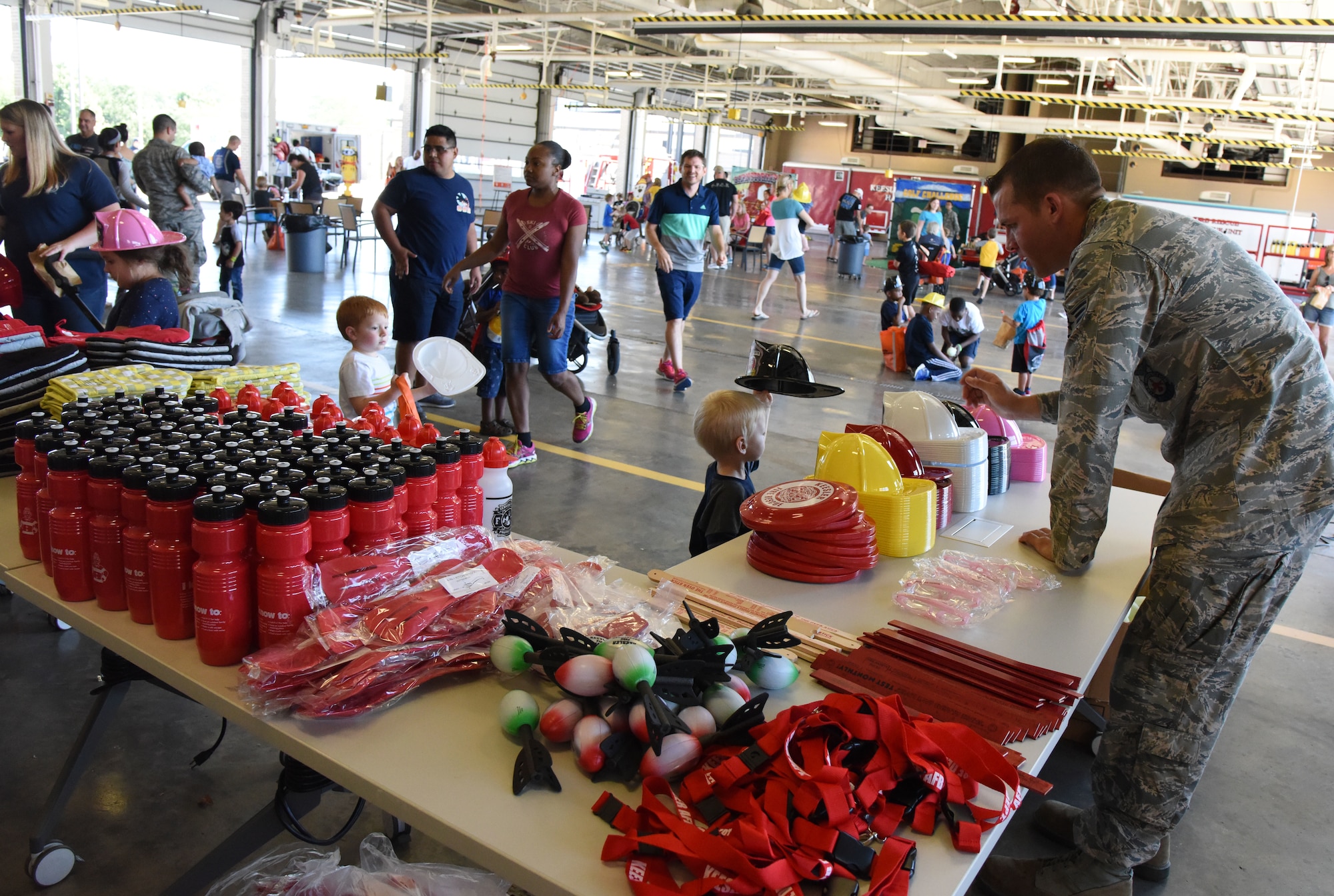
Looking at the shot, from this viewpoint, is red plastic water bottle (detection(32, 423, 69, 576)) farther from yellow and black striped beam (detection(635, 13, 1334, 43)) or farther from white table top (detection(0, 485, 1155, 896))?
yellow and black striped beam (detection(635, 13, 1334, 43))

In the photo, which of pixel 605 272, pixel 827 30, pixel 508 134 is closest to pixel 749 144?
pixel 508 134

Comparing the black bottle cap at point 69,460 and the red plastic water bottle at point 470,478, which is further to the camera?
the red plastic water bottle at point 470,478

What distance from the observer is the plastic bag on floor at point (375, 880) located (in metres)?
1.75

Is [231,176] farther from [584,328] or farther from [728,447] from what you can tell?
[728,447]

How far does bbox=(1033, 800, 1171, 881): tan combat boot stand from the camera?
8.70 feet

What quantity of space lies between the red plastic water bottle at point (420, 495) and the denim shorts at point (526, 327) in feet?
11.9

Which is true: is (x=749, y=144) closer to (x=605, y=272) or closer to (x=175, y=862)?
(x=605, y=272)

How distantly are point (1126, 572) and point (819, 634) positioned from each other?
3.67 ft

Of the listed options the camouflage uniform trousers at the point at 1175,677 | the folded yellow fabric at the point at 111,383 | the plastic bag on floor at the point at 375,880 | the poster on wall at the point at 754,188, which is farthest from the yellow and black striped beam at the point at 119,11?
the camouflage uniform trousers at the point at 1175,677

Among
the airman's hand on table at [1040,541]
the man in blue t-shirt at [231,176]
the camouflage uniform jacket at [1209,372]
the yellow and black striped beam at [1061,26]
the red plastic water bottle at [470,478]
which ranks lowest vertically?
the airman's hand on table at [1040,541]

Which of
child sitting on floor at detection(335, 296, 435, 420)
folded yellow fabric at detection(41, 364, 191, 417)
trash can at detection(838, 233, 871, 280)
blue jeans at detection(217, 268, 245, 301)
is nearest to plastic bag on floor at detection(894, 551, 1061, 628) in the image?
folded yellow fabric at detection(41, 364, 191, 417)

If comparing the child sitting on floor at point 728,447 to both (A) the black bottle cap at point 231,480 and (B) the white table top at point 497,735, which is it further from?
(A) the black bottle cap at point 231,480

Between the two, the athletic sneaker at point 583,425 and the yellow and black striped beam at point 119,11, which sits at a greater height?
the yellow and black striped beam at point 119,11

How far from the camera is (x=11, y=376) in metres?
2.68
